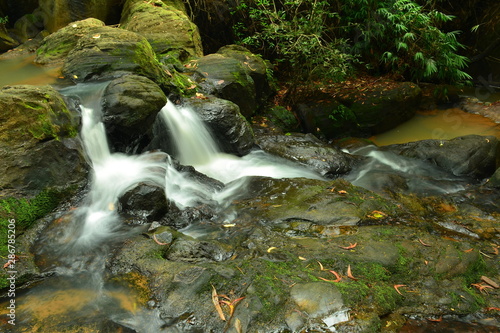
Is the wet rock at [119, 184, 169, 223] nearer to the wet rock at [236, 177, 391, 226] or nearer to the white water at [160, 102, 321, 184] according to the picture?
the wet rock at [236, 177, 391, 226]

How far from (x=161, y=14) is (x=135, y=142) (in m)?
4.81

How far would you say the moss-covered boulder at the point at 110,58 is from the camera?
19.9 feet

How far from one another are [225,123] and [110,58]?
2.28 m

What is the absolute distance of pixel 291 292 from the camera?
2682mm

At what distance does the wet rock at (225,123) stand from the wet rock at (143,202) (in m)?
2.70

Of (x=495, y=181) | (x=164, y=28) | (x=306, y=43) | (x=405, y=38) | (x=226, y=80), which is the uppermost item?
(x=164, y=28)

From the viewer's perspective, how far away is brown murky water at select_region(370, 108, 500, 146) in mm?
8586

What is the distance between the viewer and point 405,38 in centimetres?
945

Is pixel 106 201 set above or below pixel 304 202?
above

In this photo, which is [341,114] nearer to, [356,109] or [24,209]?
[356,109]

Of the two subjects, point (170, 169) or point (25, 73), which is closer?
point (170, 169)

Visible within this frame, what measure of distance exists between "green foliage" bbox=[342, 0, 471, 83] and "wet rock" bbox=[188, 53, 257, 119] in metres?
3.32

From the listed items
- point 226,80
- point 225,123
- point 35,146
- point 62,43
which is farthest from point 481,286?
point 62,43

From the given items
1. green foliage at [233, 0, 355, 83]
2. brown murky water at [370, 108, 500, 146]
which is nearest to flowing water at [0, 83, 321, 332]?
green foliage at [233, 0, 355, 83]
